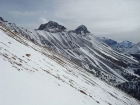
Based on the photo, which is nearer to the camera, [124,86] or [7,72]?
[7,72]

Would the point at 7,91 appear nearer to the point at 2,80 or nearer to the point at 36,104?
the point at 2,80

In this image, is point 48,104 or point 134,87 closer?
point 48,104

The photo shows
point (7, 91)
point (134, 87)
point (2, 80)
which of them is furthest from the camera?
point (134, 87)

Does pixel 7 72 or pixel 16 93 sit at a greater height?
pixel 7 72

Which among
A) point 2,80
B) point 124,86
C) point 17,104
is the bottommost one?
point 124,86

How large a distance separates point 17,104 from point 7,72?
19.7ft

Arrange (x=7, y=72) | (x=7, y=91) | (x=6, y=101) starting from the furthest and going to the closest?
(x=7, y=72), (x=7, y=91), (x=6, y=101)

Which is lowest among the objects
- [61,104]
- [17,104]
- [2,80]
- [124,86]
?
[124,86]

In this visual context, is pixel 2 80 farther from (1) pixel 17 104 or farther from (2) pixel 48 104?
(2) pixel 48 104

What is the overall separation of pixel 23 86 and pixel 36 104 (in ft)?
10.2

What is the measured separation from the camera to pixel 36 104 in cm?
1338

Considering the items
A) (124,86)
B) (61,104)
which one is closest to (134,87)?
(124,86)

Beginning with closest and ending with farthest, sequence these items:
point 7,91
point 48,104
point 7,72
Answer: point 7,91 < point 48,104 < point 7,72

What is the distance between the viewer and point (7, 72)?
53.8 feet
